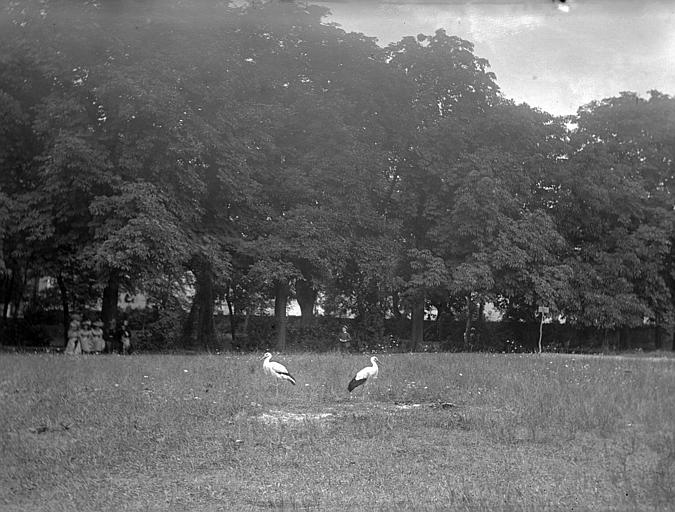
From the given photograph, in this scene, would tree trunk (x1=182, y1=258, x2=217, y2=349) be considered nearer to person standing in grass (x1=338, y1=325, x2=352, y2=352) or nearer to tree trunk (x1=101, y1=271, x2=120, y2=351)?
tree trunk (x1=101, y1=271, x2=120, y2=351)

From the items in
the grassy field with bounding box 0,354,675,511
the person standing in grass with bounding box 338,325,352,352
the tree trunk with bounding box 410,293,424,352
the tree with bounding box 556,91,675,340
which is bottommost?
the grassy field with bounding box 0,354,675,511

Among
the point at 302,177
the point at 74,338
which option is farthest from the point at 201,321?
the point at 302,177

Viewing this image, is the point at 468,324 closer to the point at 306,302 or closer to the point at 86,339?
the point at 306,302

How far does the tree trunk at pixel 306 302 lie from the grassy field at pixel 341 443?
13743 mm

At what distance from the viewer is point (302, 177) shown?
865 inches

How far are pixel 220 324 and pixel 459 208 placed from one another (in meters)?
10.3

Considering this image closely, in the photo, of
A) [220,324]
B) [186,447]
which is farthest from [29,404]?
[220,324]

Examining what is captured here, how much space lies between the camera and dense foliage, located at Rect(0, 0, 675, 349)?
1834 centimetres

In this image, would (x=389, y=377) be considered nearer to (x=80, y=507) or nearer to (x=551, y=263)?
(x=80, y=507)

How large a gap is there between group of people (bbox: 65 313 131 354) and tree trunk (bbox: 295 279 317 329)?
19.6 ft

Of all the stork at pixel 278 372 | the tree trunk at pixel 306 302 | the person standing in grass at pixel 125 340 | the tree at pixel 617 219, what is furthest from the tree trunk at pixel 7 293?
the tree at pixel 617 219

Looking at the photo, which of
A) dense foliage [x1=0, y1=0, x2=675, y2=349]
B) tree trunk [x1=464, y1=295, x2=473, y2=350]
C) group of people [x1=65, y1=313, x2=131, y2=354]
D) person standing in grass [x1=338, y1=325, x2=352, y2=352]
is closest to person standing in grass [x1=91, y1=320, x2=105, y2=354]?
group of people [x1=65, y1=313, x2=131, y2=354]

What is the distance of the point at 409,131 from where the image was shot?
2241cm

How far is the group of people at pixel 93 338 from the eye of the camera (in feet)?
63.3
